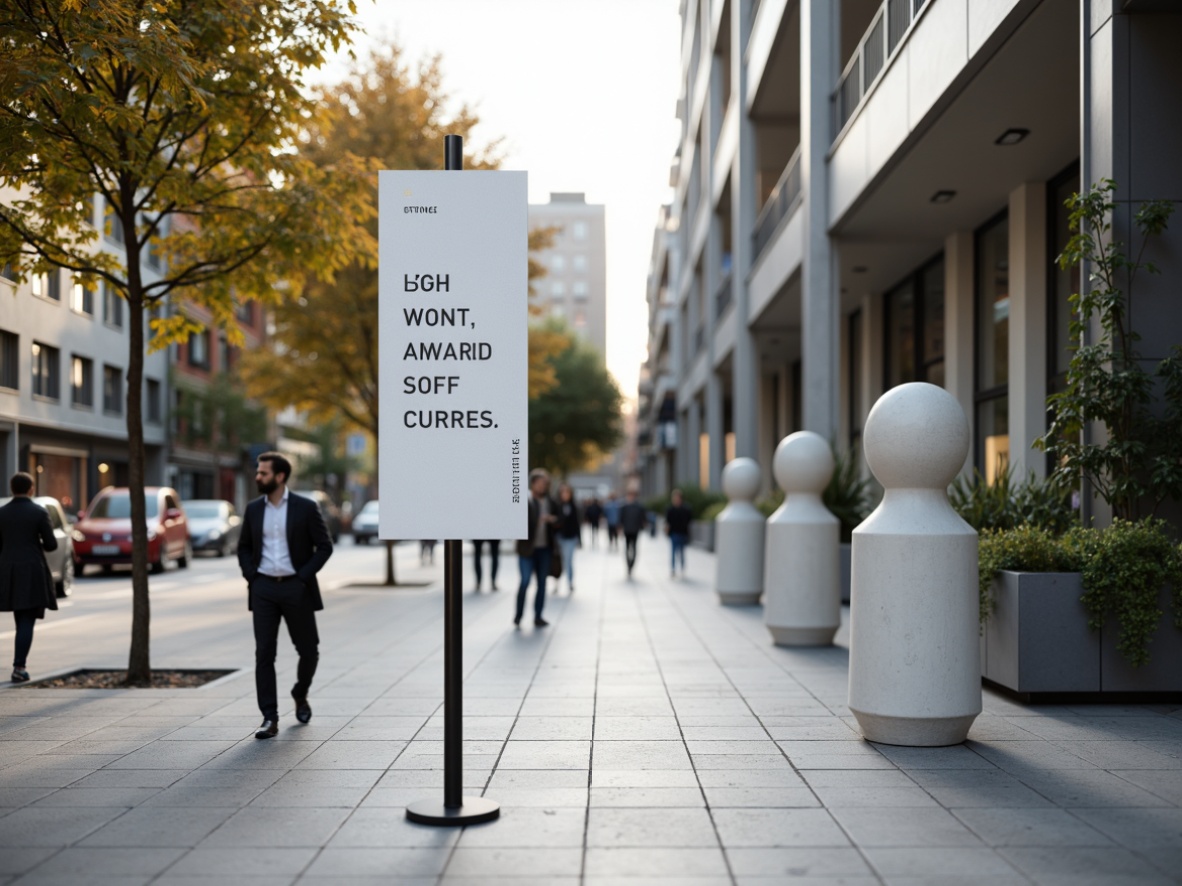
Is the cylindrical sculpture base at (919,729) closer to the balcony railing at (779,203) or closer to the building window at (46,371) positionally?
the balcony railing at (779,203)

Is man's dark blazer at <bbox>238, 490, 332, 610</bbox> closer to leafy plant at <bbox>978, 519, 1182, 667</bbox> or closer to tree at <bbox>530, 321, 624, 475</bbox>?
leafy plant at <bbox>978, 519, 1182, 667</bbox>

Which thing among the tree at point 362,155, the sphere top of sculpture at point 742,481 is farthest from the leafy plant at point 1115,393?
the tree at point 362,155

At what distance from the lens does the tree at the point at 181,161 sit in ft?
29.0

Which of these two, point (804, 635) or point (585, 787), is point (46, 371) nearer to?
point (804, 635)

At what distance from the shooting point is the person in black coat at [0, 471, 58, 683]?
10.4m

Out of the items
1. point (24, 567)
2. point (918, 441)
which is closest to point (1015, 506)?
point (918, 441)

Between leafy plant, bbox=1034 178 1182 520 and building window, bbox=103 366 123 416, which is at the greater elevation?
building window, bbox=103 366 123 416

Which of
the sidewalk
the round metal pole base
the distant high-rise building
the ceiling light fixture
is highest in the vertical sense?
the distant high-rise building

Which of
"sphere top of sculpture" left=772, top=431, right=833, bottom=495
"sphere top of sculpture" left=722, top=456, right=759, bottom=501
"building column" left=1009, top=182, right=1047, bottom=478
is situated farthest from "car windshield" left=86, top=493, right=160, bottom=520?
"building column" left=1009, top=182, right=1047, bottom=478

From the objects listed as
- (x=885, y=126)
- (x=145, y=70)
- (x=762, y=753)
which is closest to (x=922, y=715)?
(x=762, y=753)

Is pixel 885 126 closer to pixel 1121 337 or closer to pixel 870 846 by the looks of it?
pixel 1121 337

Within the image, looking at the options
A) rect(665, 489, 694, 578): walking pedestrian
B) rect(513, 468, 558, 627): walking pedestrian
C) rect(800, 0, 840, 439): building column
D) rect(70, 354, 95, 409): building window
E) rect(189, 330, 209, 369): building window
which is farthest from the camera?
rect(189, 330, 209, 369): building window

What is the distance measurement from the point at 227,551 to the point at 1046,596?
28.2 metres

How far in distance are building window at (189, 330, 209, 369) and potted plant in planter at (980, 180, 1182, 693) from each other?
1770 inches
